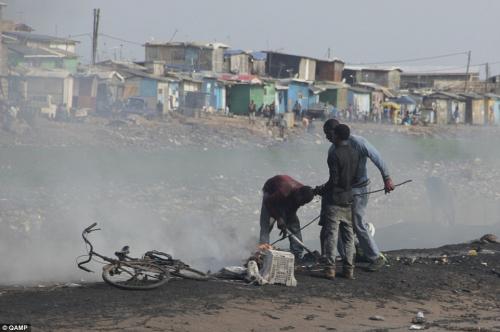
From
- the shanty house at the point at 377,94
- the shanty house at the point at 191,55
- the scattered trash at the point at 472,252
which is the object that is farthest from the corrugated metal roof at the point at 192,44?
the scattered trash at the point at 472,252

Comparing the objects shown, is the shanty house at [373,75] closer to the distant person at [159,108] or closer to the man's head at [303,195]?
the distant person at [159,108]

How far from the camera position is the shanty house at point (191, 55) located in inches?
2180

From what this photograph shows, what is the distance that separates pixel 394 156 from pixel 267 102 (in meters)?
14.6

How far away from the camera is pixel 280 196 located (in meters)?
9.88

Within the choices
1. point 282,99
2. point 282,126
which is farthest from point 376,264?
point 282,99

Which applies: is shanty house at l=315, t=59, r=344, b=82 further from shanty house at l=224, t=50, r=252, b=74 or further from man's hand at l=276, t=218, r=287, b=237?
man's hand at l=276, t=218, r=287, b=237

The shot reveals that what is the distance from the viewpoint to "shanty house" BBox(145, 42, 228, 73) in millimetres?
55375

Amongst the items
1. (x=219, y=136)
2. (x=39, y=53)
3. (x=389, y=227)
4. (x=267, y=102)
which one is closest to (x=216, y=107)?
(x=267, y=102)

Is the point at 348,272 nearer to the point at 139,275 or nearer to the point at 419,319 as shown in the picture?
the point at 419,319

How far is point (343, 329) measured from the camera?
7.09 meters

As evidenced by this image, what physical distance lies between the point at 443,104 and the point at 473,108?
141 inches

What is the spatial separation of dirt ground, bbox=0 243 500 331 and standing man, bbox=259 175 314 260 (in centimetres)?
93

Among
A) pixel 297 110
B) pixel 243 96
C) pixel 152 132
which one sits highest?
pixel 243 96

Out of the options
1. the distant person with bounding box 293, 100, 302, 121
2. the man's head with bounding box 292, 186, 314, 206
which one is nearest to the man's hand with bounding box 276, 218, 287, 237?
the man's head with bounding box 292, 186, 314, 206
